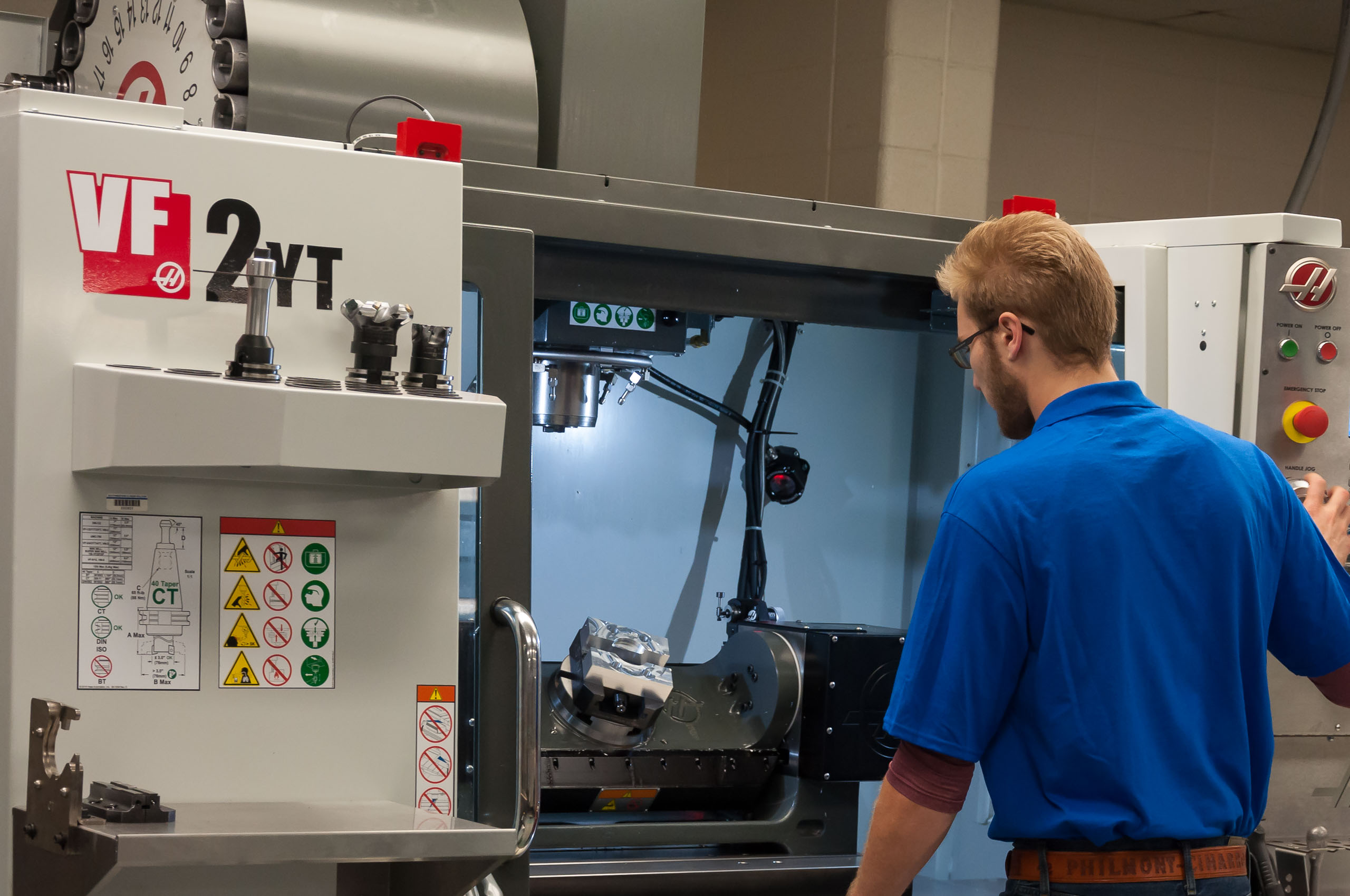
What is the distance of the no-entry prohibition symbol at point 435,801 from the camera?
4.94ft

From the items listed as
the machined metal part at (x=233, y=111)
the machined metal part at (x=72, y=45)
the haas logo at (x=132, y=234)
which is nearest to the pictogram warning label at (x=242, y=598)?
the haas logo at (x=132, y=234)

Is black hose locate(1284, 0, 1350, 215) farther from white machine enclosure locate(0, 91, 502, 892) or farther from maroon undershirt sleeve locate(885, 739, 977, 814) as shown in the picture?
white machine enclosure locate(0, 91, 502, 892)

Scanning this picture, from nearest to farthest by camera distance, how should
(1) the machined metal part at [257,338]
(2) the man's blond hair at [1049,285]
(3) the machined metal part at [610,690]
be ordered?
1. (1) the machined metal part at [257,338]
2. (2) the man's blond hair at [1049,285]
3. (3) the machined metal part at [610,690]

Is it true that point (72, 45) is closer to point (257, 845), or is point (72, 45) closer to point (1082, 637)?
point (257, 845)

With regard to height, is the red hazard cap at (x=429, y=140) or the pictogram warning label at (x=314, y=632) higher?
the red hazard cap at (x=429, y=140)

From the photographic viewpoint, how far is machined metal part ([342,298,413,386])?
4.47 feet

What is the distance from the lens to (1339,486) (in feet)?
6.72

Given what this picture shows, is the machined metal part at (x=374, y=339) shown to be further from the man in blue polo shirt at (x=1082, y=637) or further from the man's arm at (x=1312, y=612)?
the man's arm at (x=1312, y=612)

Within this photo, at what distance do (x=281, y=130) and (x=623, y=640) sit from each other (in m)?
1.20

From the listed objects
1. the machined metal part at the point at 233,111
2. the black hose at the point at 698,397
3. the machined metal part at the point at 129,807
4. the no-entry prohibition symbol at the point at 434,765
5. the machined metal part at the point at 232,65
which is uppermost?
the machined metal part at the point at 232,65

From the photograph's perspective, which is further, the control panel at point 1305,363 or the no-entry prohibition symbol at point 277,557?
the control panel at point 1305,363

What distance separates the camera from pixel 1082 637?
145cm

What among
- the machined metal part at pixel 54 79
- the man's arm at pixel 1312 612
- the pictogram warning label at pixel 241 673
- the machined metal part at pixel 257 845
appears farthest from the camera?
the machined metal part at pixel 54 79

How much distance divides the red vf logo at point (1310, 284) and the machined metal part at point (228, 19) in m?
1.53
